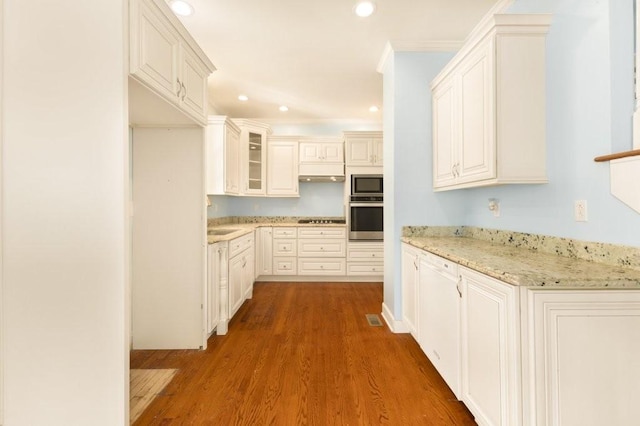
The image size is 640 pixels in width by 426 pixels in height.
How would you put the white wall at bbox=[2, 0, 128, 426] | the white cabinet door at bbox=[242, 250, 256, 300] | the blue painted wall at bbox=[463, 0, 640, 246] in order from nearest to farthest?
the white wall at bbox=[2, 0, 128, 426]
the blue painted wall at bbox=[463, 0, 640, 246]
the white cabinet door at bbox=[242, 250, 256, 300]

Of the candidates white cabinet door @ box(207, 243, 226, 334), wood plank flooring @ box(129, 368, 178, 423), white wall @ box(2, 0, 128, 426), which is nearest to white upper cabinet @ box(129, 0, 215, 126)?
white wall @ box(2, 0, 128, 426)

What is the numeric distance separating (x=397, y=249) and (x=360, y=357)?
1.00m

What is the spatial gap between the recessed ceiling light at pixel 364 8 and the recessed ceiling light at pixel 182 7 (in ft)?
4.22

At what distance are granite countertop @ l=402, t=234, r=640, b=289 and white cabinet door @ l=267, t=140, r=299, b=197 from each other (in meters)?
3.39

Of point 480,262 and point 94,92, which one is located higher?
point 94,92

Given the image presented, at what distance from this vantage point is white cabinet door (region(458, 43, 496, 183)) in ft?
5.78

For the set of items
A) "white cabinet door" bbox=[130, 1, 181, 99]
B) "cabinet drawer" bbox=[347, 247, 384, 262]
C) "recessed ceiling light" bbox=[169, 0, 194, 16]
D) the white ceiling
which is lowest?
"cabinet drawer" bbox=[347, 247, 384, 262]

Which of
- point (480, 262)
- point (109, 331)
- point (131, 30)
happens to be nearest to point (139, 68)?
point (131, 30)

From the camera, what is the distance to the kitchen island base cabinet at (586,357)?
1.08m

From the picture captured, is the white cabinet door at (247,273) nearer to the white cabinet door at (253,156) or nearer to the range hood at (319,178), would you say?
the white cabinet door at (253,156)

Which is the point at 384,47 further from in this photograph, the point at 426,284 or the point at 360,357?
the point at 360,357

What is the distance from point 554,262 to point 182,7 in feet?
9.75

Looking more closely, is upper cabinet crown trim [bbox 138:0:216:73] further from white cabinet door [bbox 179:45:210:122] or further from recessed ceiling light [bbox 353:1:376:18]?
recessed ceiling light [bbox 353:1:376:18]

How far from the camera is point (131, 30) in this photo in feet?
4.72
